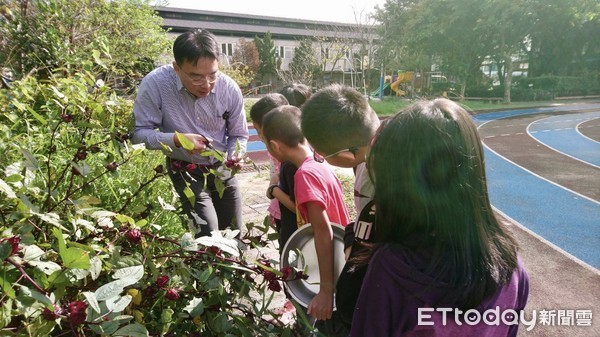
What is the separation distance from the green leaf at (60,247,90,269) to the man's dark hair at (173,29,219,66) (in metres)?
1.58

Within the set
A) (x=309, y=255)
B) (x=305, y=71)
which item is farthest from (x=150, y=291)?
(x=305, y=71)

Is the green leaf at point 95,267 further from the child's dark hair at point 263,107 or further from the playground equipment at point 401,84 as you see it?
the playground equipment at point 401,84

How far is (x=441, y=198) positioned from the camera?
3.01ft

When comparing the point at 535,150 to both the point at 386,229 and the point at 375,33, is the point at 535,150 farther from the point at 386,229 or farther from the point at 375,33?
the point at 375,33

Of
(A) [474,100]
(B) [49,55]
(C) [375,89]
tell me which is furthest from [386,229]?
(C) [375,89]

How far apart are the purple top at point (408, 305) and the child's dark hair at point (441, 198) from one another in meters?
0.03

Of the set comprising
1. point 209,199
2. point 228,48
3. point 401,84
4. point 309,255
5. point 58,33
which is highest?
point 228,48

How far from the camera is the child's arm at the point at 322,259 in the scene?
5.13 feet

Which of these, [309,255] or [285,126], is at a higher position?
[285,126]

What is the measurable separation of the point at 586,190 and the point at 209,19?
35384mm

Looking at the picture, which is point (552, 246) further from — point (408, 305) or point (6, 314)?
point (6, 314)

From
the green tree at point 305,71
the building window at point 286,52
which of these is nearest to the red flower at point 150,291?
the green tree at point 305,71

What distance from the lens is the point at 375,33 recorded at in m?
26.0

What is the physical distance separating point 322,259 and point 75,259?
1.08m
